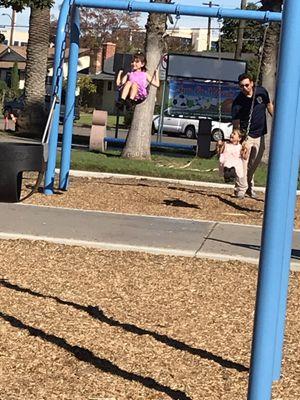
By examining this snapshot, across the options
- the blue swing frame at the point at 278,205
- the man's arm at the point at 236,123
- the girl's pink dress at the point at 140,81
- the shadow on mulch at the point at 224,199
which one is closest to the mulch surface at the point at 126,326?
the blue swing frame at the point at 278,205

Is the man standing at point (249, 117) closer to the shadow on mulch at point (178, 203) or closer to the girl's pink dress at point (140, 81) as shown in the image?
the shadow on mulch at point (178, 203)

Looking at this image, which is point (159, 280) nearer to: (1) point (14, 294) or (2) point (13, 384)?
(1) point (14, 294)

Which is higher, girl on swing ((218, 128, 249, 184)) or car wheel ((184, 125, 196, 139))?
girl on swing ((218, 128, 249, 184))

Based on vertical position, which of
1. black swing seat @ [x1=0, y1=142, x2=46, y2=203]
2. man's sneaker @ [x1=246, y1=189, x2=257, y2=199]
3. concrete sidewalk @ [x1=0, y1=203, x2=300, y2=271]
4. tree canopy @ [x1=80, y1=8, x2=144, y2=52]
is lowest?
concrete sidewalk @ [x1=0, y1=203, x2=300, y2=271]

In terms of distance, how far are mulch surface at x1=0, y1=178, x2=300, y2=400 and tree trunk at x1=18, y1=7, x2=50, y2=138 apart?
724 inches

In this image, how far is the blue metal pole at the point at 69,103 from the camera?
1084 cm

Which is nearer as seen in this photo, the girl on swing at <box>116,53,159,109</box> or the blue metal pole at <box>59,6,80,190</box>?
the blue metal pole at <box>59,6,80,190</box>

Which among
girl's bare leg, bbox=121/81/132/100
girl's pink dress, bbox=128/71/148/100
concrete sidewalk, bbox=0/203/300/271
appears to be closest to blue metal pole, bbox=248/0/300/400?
concrete sidewalk, bbox=0/203/300/271

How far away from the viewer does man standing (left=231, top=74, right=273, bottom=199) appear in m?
10.6

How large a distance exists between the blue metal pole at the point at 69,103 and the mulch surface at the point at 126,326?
3409 millimetres

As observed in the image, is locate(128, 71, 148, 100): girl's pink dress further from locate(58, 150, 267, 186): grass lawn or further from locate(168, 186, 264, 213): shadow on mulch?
locate(58, 150, 267, 186): grass lawn

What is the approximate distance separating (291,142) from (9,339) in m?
2.31

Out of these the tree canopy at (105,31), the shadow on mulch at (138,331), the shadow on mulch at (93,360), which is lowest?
the shadow on mulch at (93,360)

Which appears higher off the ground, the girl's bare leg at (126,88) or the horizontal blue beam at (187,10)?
the horizontal blue beam at (187,10)
